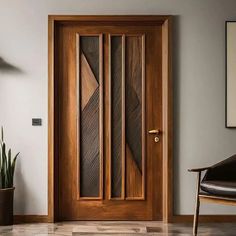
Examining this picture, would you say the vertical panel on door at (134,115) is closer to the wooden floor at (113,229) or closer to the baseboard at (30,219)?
the wooden floor at (113,229)

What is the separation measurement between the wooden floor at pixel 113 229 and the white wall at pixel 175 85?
9.4 inches

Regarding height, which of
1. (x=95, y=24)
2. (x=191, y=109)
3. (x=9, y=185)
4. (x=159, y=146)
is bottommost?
(x=9, y=185)

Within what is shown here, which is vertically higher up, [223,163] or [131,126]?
[131,126]

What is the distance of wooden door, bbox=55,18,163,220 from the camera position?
520 cm

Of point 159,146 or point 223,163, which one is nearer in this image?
point 223,163

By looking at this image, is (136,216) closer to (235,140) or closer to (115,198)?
(115,198)

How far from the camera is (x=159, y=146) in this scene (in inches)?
205

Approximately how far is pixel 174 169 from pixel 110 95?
93cm

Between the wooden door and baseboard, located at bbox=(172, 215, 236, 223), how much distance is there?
21cm

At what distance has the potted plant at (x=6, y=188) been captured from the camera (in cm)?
489

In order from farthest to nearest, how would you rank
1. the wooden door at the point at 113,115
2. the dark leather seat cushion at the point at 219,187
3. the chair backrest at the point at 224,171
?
the wooden door at the point at 113,115 → the chair backrest at the point at 224,171 → the dark leather seat cushion at the point at 219,187

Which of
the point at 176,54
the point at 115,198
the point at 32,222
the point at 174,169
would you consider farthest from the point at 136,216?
the point at 176,54

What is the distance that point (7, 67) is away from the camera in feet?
16.8

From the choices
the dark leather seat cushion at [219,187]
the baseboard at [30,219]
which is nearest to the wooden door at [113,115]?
the baseboard at [30,219]
